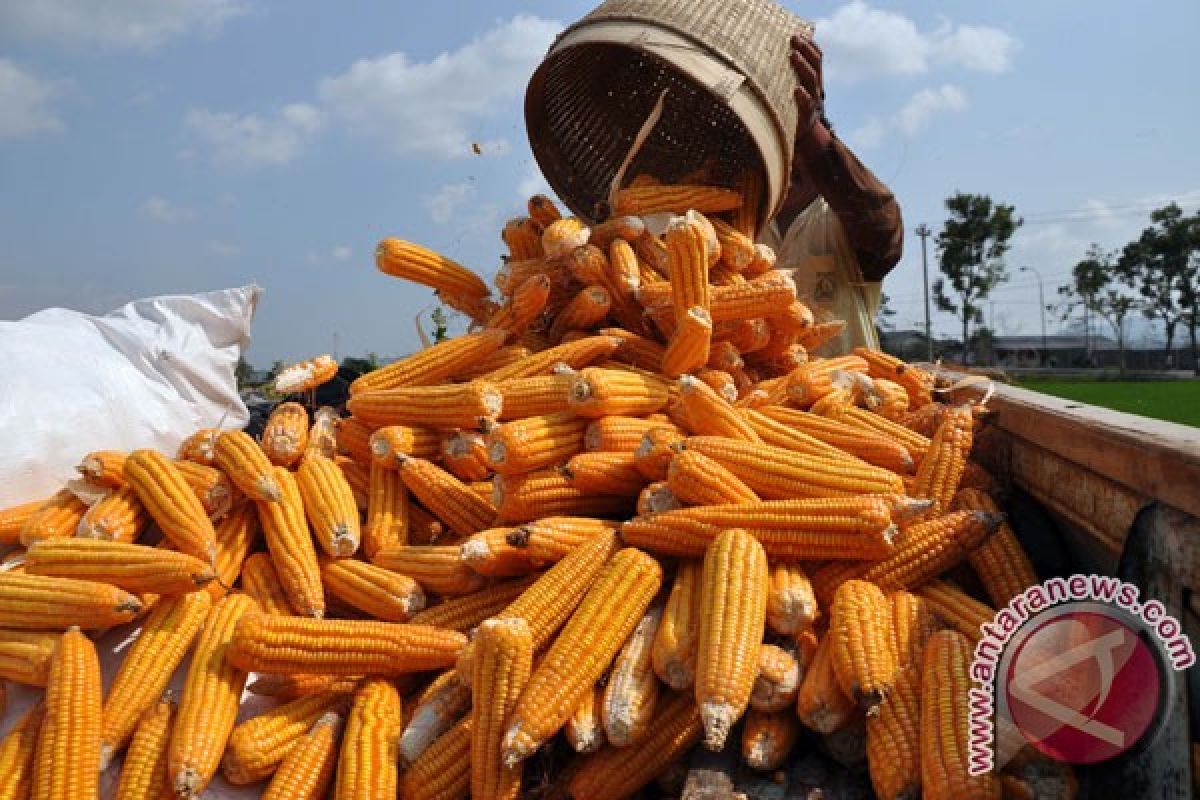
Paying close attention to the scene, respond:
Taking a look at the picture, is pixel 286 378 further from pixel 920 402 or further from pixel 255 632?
pixel 920 402

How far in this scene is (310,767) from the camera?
6.64ft

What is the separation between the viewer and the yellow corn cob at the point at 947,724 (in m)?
1.64

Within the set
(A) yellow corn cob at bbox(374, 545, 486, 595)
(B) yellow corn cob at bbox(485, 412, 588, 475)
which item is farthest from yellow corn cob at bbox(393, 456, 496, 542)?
(A) yellow corn cob at bbox(374, 545, 486, 595)

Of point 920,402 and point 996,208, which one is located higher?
point 996,208

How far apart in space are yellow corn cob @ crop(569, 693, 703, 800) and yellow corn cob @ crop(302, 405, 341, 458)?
1.76m

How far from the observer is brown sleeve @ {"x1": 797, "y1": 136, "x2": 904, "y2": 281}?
200 inches

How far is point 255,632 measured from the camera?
2172 millimetres

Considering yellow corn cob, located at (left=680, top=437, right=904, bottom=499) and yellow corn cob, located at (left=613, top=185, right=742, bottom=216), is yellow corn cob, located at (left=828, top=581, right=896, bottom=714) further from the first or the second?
yellow corn cob, located at (left=613, top=185, right=742, bottom=216)

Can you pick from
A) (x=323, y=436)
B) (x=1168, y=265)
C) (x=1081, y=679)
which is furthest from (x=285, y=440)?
(x=1168, y=265)

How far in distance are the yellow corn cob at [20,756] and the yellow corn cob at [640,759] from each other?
4.56 feet

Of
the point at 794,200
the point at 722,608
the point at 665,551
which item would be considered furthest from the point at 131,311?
the point at 794,200

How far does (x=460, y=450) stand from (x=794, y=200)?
4.49 metres

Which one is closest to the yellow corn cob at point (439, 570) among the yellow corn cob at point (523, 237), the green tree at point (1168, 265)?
the yellow corn cob at point (523, 237)

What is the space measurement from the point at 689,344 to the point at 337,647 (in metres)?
1.75
